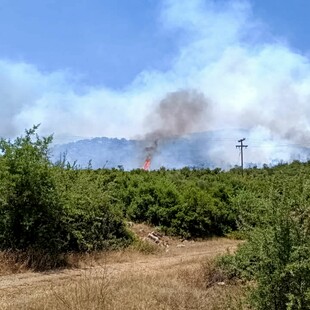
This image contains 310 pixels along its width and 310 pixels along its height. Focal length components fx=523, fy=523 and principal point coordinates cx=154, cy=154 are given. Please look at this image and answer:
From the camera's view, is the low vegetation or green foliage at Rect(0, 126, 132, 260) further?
green foliage at Rect(0, 126, 132, 260)

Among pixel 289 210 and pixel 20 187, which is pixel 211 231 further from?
pixel 289 210

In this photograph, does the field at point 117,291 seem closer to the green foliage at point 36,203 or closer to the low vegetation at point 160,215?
the low vegetation at point 160,215

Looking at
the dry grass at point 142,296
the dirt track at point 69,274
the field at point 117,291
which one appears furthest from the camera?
the dirt track at point 69,274

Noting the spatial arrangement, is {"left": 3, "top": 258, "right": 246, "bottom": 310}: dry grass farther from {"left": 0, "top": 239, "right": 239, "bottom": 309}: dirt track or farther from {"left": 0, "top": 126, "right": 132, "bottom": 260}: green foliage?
{"left": 0, "top": 126, "right": 132, "bottom": 260}: green foliage

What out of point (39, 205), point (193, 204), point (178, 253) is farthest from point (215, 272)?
point (193, 204)

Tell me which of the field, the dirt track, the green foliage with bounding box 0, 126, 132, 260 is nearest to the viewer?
the field

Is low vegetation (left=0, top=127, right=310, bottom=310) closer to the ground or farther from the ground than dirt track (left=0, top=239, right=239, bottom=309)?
farther from the ground

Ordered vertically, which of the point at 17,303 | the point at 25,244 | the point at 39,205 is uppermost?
the point at 39,205

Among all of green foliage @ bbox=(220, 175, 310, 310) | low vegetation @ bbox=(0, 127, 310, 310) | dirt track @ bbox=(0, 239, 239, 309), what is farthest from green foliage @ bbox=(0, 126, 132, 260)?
green foliage @ bbox=(220, 175, 310, 310)

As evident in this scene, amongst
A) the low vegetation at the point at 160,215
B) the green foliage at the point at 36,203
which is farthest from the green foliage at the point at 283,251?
the green foliage at the point at 36,203

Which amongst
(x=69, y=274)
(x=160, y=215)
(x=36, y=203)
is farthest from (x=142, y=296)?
(x=160, y=215)

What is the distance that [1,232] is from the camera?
16.3 metres

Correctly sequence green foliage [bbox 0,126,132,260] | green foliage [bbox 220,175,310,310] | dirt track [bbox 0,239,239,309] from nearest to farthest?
green foliage [bbox 220,175,310,310] → dirt track [bbox 0,239,239,309] → green foliage [bbox 0,126,132,260]

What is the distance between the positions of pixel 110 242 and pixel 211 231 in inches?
329
